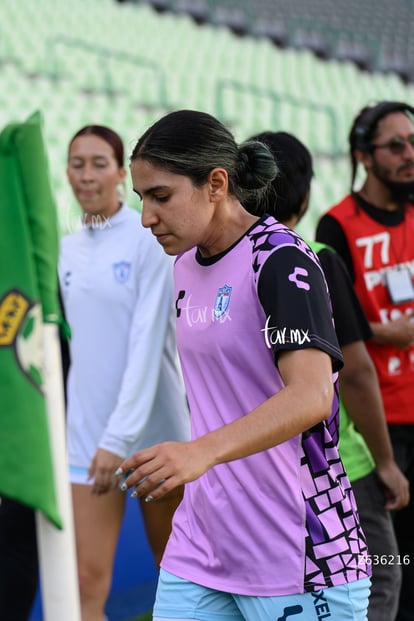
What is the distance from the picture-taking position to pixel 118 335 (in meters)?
3.21

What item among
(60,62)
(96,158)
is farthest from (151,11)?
(96,158)

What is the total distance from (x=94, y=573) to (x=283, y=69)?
1379cm

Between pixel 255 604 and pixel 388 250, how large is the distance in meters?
1.52

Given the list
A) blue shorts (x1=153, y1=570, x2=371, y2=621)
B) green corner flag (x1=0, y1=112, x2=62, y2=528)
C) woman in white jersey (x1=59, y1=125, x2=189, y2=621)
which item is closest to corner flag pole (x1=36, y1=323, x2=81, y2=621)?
green corner flag (x1=0, y1=112, x2=62, y2=528)

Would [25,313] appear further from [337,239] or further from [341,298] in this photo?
[337,239]

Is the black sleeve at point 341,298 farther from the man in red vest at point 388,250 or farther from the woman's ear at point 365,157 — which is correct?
the woman's ear at point 365,157

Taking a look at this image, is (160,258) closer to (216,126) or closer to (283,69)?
(216,126)

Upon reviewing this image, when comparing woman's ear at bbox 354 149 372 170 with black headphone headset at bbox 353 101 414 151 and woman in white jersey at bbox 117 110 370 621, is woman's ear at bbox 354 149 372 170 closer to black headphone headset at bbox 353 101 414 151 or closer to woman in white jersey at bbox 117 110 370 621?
black headphone headset at bbox 353 101 414 151

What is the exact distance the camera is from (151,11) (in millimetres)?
19172

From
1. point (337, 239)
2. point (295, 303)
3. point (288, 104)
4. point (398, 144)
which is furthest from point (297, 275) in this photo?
point (288, 104)

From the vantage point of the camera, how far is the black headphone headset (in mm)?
3389

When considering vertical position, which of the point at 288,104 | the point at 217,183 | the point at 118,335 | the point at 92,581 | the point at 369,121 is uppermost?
the point at 288,104

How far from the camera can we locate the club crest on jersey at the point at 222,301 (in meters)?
1.98

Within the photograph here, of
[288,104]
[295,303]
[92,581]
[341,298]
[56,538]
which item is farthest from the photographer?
[288,104]
